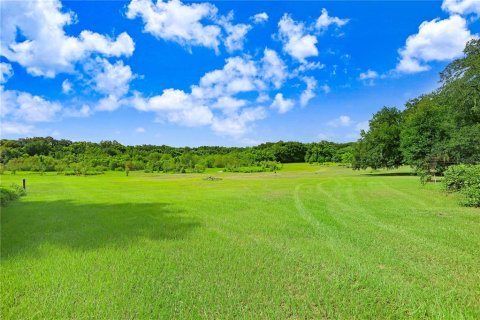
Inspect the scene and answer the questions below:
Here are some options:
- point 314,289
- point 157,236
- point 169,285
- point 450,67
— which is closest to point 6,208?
point 157,236

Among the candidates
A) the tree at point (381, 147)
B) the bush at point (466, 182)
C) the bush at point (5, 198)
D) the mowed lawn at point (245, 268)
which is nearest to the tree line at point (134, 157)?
the tree at point (381, 147)

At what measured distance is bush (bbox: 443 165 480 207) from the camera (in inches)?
580

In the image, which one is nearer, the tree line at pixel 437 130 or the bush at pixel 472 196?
the bush at pixel 472 196

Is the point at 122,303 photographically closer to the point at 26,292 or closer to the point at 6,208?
the point at 26,292

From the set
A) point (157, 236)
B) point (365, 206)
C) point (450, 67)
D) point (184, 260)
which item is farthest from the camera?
point (450, 67)

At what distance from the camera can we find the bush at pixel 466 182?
14742mm

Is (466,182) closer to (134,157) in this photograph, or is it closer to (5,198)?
(5,198)

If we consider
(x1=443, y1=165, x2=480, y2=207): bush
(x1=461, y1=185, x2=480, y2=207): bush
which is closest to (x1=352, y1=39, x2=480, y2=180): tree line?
(x1=443, y1=165, x2=480, y2=207): bush

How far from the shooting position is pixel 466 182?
1605 cm

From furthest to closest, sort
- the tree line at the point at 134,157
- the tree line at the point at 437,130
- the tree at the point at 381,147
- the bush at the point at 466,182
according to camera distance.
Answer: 1. the tree line at the point at 134,157
2. the tree at the point at 381,147
3. the tree line at the point at 437,130
4. the bush at the point at 466,182

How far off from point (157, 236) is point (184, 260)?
2.88m

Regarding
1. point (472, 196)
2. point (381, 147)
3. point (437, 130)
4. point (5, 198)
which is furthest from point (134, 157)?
point (472, 196)

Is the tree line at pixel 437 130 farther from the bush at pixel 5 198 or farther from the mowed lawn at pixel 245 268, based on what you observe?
the bush at pixel 5 198

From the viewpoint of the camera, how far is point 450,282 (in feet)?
19.6
